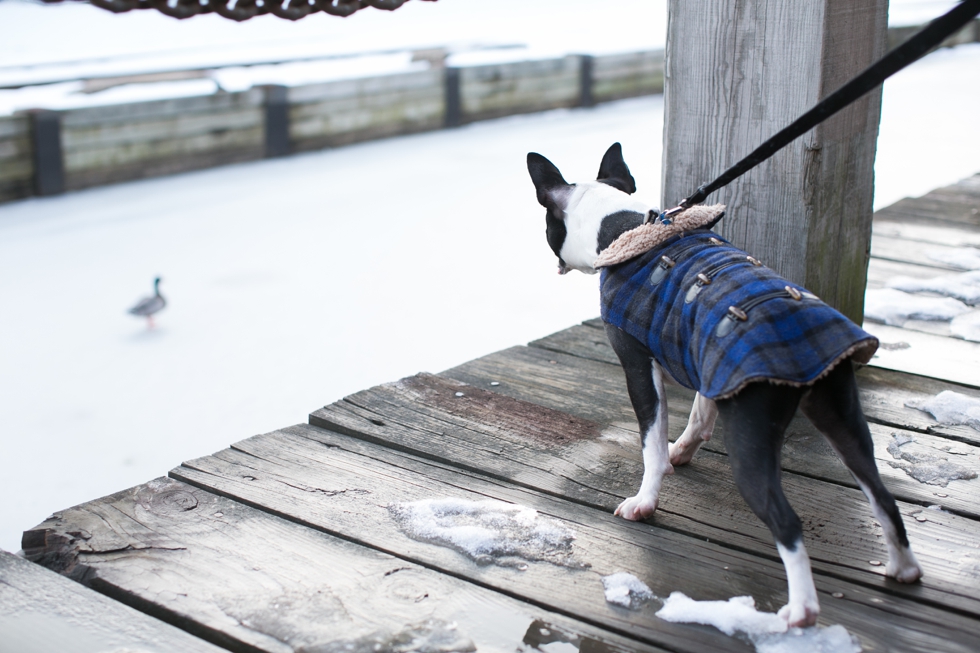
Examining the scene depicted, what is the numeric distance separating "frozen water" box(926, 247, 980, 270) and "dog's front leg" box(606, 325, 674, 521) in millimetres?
2030

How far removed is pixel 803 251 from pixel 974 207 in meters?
2.50

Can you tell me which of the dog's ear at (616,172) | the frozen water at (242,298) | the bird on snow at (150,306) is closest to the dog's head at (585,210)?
the dog's ear at (616,172)

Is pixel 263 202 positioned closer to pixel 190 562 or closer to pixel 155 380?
pixel 155 380

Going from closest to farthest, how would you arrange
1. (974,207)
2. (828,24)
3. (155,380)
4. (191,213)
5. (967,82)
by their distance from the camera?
(828,24), (155,380), (974,207), (191,213), (967,82)

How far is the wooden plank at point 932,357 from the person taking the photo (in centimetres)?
233

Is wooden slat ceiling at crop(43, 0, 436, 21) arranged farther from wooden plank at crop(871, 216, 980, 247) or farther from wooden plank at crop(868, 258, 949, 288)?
wooden plank at crop(871, 216, 980, 247)

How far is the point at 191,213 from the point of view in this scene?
18.3ft

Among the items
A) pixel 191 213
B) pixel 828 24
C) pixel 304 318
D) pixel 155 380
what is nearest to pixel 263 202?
pixel 191 213

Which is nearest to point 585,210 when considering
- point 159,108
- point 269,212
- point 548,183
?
point 548,183

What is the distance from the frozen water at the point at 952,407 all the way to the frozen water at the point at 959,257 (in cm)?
121

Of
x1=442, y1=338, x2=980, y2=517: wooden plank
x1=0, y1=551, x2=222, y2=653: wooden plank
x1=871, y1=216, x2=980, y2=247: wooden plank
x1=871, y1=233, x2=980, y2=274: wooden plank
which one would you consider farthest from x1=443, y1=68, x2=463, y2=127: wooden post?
x1=0, y1=551, x2=222, y2=653: wooden plank

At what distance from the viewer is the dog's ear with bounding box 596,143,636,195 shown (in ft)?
6.38

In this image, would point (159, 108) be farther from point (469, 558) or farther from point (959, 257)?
point (469, 558)

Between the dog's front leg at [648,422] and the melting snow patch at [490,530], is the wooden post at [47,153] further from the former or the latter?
the dog's front leg at [648,422]
